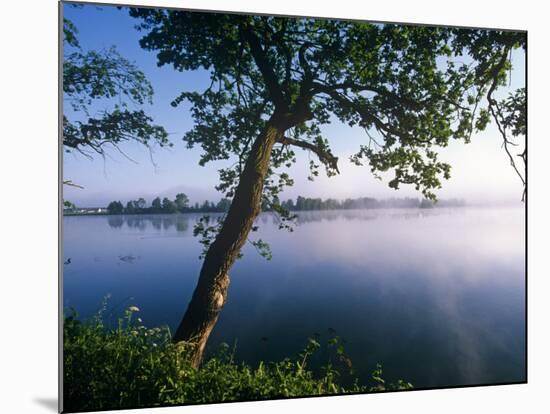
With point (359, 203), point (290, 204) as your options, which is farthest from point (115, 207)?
point (359, 203)

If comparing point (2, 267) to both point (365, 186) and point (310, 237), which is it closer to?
point (310, 237)

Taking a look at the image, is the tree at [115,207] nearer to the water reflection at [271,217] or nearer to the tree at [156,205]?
the water reflection at [271,217]

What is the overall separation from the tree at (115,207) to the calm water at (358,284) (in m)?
0.05

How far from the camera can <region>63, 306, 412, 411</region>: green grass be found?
411 cm

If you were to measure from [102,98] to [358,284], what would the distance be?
90.9 inches

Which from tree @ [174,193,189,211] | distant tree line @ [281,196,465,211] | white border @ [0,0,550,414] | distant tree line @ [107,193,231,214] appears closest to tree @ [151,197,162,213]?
distant tree line @ [107,193,231,214]

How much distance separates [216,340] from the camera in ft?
14.6

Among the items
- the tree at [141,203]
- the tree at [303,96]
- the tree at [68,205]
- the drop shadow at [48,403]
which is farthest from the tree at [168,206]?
the drop shadow at [48,403]

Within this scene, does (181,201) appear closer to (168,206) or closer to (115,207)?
(168,206)

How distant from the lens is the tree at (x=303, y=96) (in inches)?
175

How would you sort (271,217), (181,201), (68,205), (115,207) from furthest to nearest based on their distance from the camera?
(271,217)
(181,201)
(115,207)
(68,205)

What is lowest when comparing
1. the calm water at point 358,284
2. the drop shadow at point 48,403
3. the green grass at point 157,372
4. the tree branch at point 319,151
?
the drop shadow at point 48,403

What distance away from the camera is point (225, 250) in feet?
14.7

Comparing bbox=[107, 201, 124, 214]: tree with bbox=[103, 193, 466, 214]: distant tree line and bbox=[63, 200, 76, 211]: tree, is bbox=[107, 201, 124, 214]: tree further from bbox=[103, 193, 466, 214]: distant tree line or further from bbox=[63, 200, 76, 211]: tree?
bbox=[63, 200, 76, 211]: tree
